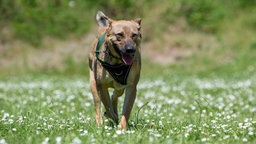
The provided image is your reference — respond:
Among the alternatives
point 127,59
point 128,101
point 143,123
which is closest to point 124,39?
point 127,59

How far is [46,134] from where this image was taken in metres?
5.62

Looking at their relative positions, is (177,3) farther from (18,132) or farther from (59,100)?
(18,132)

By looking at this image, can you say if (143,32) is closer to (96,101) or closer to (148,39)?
(148,39)

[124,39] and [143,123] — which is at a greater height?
[124,39]

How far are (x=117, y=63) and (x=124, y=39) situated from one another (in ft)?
1.66

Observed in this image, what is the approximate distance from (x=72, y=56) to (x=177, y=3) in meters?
6.07

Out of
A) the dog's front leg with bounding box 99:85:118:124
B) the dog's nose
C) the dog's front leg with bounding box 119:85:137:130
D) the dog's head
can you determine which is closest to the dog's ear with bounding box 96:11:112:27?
the dog's head

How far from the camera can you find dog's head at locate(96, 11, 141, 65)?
6.14 meters

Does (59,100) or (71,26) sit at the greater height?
(71,26)

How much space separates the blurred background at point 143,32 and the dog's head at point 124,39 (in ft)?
53.6

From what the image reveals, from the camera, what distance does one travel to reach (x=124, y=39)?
6203mm

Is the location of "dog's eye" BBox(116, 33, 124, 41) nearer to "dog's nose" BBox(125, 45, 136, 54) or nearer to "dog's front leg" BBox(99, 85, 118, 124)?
"dog's nose" BBox(125, 45, 136, 54)

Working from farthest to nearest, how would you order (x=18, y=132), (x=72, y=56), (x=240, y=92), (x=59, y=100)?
1. (x=72, y=56)
2. (x=240, y=92)
3. (x=59, y=100)
4. (x=18, y=132)

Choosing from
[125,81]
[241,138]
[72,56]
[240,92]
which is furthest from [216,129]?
[72,56]
